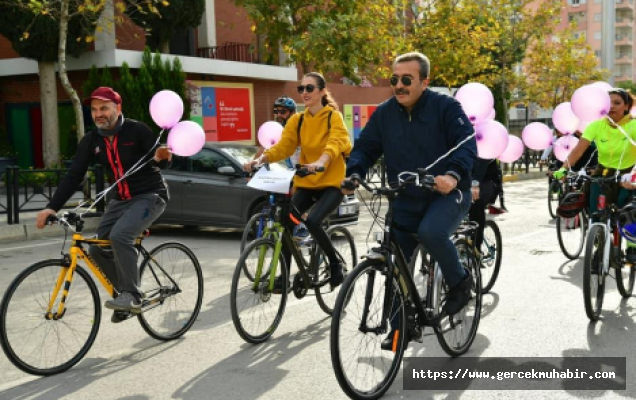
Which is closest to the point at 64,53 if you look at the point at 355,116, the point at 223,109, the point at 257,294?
the point at 223,109

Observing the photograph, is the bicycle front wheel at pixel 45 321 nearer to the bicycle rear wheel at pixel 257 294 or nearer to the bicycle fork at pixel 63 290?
the bicycle fork at pixel 63 290

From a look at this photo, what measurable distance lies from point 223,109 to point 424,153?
A: 20304 millimetres

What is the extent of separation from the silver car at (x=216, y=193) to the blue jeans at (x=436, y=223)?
6067mm

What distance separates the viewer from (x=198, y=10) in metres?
22.6

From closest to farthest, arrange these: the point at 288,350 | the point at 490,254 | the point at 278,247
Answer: the point at 288,350
the point at 278,247
the point at 490,254

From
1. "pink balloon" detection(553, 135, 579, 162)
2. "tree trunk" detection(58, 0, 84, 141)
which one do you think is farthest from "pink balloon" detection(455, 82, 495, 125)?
"tree trunk" detection(58, 0, 84, 141)

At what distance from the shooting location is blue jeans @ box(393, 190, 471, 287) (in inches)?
172

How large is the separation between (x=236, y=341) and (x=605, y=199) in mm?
3270

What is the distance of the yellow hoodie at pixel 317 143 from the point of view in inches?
238

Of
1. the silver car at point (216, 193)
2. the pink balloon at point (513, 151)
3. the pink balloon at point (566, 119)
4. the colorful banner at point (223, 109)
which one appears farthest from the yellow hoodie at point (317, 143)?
the colorful banner at point (223, 109)

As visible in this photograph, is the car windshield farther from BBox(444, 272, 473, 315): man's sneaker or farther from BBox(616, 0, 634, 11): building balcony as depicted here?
BBox(616, 0, 634, 11): building balcony

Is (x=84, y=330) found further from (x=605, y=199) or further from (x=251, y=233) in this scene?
(x=605, y=199)

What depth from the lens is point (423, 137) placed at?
4543 mm

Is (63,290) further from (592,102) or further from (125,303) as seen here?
(592,102)
